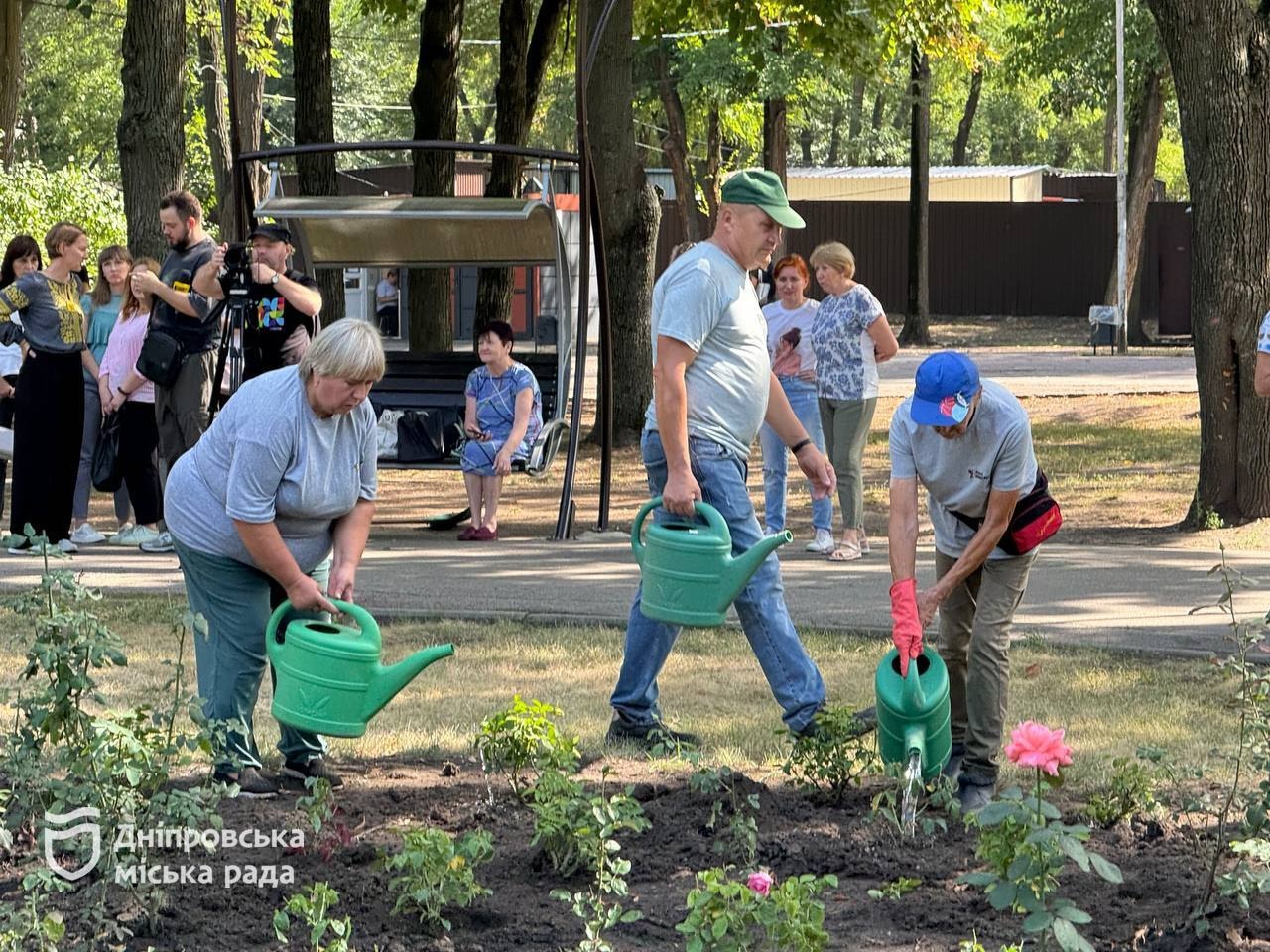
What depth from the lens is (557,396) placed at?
11.1 metres

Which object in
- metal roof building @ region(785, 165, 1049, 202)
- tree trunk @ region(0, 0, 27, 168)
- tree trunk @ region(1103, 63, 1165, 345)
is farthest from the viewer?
metal roof building @ region(785, 165, 1049, 202)

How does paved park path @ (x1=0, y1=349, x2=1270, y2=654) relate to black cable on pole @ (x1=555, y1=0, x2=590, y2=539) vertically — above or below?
below

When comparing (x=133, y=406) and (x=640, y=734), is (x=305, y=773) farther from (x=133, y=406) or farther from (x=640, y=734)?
(x=133, y=406)

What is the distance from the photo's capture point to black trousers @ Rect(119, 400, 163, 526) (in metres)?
9.79

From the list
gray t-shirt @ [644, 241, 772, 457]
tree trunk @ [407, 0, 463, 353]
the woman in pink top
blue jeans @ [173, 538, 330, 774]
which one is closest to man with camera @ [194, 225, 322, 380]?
the woman in pink top

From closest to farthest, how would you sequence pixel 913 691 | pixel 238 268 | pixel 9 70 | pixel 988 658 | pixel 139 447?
1. pixel 913 691
2. pixel 988 658
3. pixel 238 268
4. pixel 139 447
5. pixel 9 70

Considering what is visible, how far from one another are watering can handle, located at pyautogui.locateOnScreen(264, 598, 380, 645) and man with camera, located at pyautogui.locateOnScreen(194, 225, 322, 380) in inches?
163

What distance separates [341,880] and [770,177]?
250cm

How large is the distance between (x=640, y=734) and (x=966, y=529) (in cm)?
133

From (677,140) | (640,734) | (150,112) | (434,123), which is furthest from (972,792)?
(677,140)

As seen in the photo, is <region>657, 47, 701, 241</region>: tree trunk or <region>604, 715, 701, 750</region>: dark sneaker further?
<region>657, 47, 701, 241</region>: tree trunk

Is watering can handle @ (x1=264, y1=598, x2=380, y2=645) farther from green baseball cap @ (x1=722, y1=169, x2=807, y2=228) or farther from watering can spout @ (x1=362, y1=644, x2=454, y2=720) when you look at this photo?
green baseball cap @ (x1=722, y1=169, x2=807, y2=228)

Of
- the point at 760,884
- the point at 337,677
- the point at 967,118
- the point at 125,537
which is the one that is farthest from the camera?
the point at 967,118

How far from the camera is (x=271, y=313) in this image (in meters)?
8.99
